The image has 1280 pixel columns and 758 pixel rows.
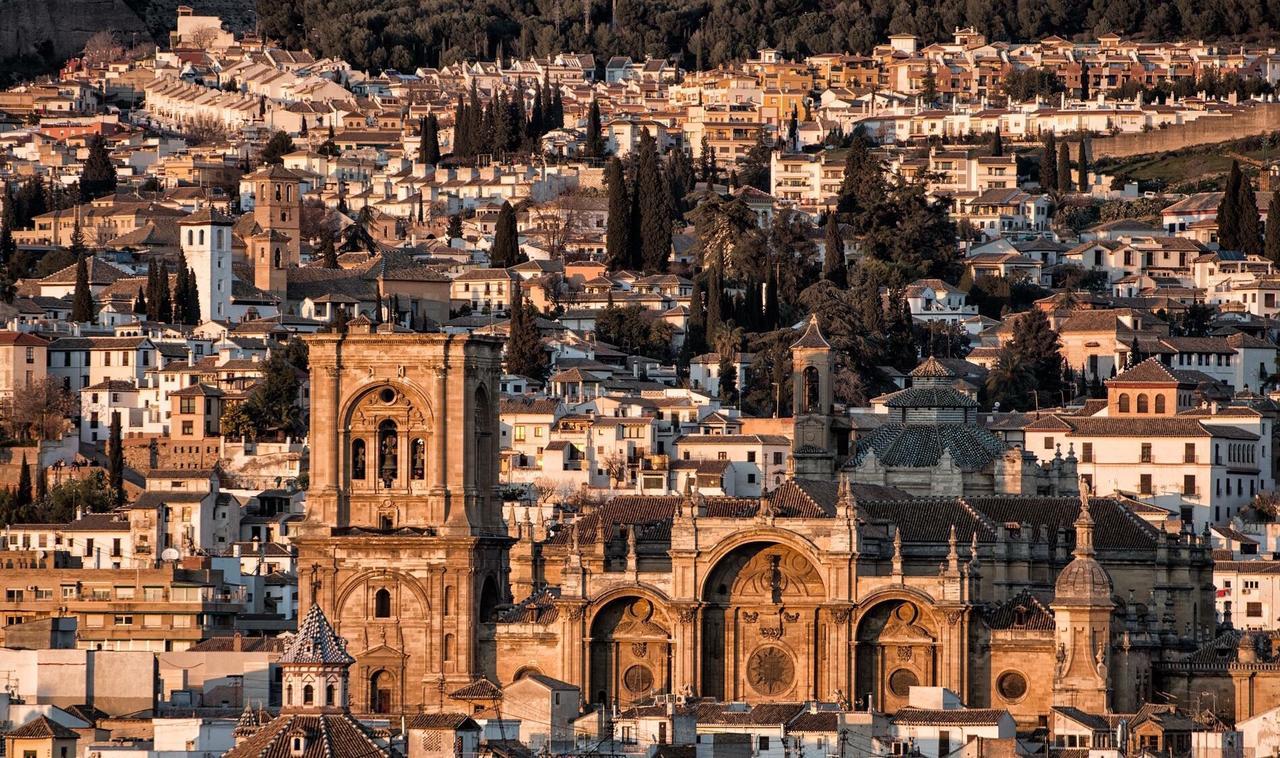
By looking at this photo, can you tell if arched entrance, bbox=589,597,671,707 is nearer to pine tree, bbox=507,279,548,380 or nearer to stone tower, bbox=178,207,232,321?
pine tree, bbox=507,279,548,380

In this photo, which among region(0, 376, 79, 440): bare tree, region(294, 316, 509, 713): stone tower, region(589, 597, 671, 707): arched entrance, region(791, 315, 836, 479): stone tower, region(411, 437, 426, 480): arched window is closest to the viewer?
region(294, 316, 509, 713): stone tower

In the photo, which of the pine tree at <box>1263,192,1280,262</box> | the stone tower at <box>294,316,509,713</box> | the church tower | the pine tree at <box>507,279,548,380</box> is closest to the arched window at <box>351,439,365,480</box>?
the stone tower at <box>294,316,509,713</box>

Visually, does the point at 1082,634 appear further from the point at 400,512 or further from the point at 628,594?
the point at 400,512

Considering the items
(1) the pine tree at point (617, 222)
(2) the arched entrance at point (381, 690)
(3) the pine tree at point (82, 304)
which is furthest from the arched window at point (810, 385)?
(1) the pine tree at point (617, 222)

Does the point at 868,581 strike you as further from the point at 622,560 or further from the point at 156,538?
the point at 156,538

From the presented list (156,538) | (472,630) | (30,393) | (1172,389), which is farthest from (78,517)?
(472,630)
